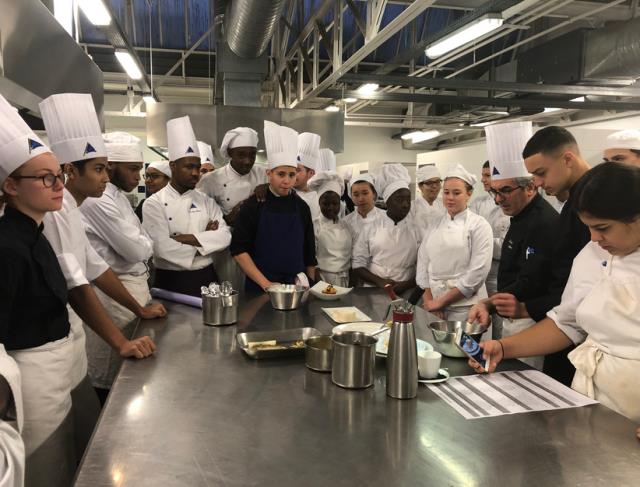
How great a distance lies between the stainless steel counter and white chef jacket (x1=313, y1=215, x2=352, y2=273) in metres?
1.84

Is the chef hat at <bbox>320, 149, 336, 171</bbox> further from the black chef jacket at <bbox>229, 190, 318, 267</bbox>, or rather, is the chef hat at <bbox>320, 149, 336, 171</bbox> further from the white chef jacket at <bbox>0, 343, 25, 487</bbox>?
the white chef jacket at <bbox>0, 343, 25, 487</bbox>

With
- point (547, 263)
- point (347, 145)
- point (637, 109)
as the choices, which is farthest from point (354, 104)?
point (547, 263)

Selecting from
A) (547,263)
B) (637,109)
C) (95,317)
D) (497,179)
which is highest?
(637,109)

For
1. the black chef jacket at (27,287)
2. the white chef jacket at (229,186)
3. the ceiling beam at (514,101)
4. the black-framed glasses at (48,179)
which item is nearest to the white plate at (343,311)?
the black chef jacket at (27,287)

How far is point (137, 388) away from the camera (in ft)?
4.29

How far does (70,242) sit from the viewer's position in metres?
1.74

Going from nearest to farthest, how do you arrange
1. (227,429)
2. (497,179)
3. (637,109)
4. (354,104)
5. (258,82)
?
1. (227,429)
2. (497,179)
3. (258,82)
4. (637,109)
5. (354,104)

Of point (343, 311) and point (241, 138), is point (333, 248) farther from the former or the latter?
point (343, 311)

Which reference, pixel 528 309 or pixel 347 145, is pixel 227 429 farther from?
pixel 347 145

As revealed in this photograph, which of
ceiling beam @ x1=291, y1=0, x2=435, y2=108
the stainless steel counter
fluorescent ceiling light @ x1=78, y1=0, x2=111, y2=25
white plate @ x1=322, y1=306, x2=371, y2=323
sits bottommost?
the stainless steel counter

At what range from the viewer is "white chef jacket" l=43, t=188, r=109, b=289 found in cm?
163

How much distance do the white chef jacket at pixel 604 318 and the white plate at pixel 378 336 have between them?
0.44 meters

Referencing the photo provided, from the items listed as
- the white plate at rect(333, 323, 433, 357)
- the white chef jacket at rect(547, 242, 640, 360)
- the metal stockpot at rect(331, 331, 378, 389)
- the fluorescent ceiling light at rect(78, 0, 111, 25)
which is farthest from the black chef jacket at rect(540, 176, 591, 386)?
the fluorescent ceiling light at rect(78, 0, 111, 25)

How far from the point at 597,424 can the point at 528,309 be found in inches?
32.7
